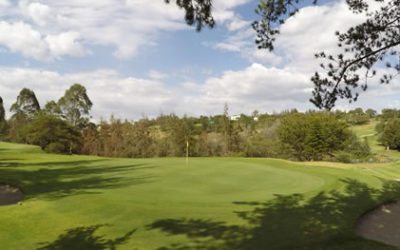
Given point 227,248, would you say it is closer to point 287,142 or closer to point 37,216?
point 37,216

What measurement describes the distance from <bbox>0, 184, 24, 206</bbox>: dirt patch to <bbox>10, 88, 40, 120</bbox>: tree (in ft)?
247

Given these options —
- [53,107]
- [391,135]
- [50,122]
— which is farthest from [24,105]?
[391,135]

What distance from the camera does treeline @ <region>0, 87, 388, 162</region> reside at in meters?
57.2

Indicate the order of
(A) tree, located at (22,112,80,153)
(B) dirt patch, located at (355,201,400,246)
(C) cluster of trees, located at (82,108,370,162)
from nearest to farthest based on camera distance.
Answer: (B) dirt patch, located at (355,201,400,246) → (A) tree, located at (22,112,80,153) → (C) cluster of trees, located at (82,108,370,162)

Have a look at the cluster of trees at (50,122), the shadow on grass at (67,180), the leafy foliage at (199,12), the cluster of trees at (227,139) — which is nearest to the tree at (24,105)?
the cluster of trees at (50,122)

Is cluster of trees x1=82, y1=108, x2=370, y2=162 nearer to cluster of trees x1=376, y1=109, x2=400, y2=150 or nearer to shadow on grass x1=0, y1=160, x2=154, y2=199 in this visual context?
cluster of trees x1=376, y1=109, x2=400, y2=150

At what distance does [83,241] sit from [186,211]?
3.69 meters

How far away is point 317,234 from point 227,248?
3.08m

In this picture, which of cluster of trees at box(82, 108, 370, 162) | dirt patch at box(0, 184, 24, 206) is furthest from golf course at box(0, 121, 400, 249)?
cluster of trees at box(82, 108, 370, 162)

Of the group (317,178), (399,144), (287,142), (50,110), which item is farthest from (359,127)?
(317,178)

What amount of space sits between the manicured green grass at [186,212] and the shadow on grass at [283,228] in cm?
3

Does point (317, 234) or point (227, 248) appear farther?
point (317, 234)

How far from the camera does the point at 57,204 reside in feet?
50.1

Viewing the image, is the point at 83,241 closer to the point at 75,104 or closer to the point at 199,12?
the point at 199,12
